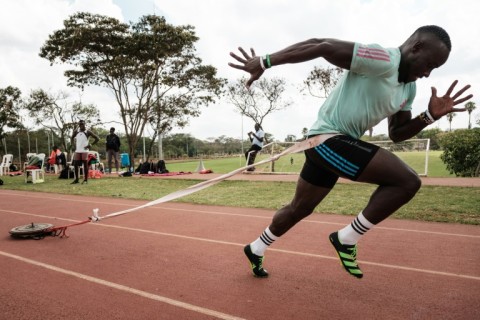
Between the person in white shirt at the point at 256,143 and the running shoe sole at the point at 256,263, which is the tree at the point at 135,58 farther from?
the running shoe sole at the point at 256,263

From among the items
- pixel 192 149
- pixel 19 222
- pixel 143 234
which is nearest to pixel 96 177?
pixel 19 222

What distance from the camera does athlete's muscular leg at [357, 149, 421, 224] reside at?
2.18 metres

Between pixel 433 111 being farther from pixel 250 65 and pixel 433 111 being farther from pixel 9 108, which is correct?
pixel 9 108

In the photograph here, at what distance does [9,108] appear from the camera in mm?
33500

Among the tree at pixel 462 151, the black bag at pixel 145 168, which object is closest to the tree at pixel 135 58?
the black bag at pixel 145 168

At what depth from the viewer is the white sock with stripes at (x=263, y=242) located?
2932 mm

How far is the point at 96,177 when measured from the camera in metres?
15.6

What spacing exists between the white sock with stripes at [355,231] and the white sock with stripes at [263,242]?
64cm

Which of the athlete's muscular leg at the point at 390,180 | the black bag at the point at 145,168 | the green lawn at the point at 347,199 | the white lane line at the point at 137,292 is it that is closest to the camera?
the athlete's muscular leg at the point at 390,180

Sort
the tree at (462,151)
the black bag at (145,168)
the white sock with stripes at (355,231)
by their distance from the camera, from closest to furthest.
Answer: the white sock with stripes at (355,231) → the tree at (462,151) → the black bag at (145,168)

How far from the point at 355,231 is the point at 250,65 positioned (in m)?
1.38

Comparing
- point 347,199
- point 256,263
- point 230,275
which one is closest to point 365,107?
point 256,263

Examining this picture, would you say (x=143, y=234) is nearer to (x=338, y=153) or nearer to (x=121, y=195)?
(x=338, y=153)

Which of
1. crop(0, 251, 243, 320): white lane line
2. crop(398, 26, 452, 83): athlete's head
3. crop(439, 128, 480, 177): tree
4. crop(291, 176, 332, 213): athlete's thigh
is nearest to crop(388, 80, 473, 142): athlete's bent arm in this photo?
crop(398, 26, 452, 83): athlete's head
